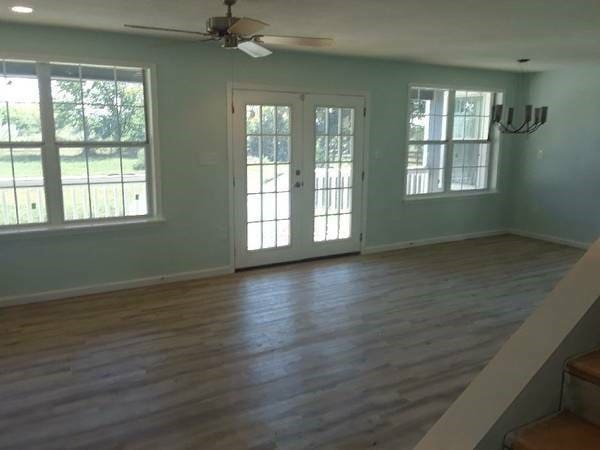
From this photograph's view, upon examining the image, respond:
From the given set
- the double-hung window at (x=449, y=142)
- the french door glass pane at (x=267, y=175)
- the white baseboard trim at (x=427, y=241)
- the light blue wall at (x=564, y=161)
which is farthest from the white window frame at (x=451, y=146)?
the french door glass pane at (x=267, y=175)

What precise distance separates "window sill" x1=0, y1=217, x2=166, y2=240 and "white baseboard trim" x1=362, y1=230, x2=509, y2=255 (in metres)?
2.84

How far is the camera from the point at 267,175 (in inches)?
214

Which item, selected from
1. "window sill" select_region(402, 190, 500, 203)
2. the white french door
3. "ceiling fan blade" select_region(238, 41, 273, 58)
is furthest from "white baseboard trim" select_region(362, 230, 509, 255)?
"ceiling fan blade" select_region(238, 41, 273, 58)

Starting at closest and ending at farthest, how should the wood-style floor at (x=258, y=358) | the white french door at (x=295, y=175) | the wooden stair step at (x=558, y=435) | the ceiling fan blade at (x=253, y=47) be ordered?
1. the wooden stair step at (x=558, y=435)
2. the wood-style floor at (x=258, y=358)
3. the ceiling fan blade at (x=253, y=47)
4. the white french door at (x=295, y=175)

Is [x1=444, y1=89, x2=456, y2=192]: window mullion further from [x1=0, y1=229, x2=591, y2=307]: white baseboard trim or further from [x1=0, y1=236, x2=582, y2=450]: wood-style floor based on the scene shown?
[x1=0, y1=236, x2=582, y2=450]: wood-style floor

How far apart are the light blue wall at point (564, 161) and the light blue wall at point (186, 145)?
6.23 feet

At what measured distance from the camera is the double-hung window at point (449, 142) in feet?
21.4

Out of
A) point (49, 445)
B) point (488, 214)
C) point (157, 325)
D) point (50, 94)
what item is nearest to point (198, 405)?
point (49, 445)

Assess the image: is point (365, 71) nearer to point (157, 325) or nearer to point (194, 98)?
point (194, 98)

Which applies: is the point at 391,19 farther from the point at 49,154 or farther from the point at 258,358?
the point at 49,154

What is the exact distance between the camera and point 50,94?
424 cm

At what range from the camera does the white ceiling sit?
3.18 meters

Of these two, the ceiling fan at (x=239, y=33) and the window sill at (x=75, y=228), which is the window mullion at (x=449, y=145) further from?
the window sill at (x=75, y=228)

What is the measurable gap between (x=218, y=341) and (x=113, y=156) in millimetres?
2189
